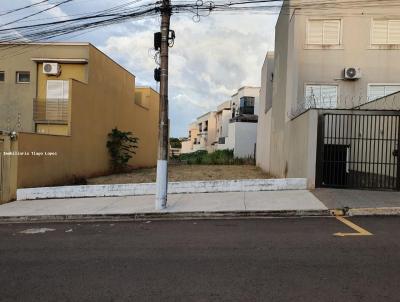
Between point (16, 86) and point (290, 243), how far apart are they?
21.3 metres

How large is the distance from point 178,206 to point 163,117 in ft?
8.07

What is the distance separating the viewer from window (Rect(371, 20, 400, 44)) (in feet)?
65.3

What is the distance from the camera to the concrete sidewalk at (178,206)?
1183 cm

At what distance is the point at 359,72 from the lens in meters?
19.7

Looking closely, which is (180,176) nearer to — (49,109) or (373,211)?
(49,109)

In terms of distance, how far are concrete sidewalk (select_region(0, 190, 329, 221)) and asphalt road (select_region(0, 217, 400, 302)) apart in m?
1.80

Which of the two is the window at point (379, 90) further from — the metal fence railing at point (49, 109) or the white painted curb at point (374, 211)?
the metal fence railing at point (49, 109)

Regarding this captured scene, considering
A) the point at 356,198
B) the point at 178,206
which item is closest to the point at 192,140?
the point at 178,206

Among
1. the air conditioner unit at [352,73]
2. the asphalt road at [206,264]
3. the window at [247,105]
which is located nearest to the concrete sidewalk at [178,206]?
the asphalt road at [206,264]

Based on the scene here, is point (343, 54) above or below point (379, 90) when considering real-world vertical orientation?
above

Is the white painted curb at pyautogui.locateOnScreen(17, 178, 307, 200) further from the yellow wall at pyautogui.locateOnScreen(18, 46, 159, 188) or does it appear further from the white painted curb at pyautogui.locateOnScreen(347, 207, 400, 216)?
the white painted curb at pyautogui.locateOnScreen(347, 207, 400, 216)

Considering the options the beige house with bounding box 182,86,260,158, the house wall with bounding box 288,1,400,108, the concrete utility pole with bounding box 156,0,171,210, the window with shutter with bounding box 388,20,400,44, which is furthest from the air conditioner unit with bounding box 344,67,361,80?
the beige house with bounding box 182,86,260,158

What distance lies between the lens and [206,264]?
6570 millimetres

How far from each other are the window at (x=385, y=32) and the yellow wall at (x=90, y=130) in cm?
1323
